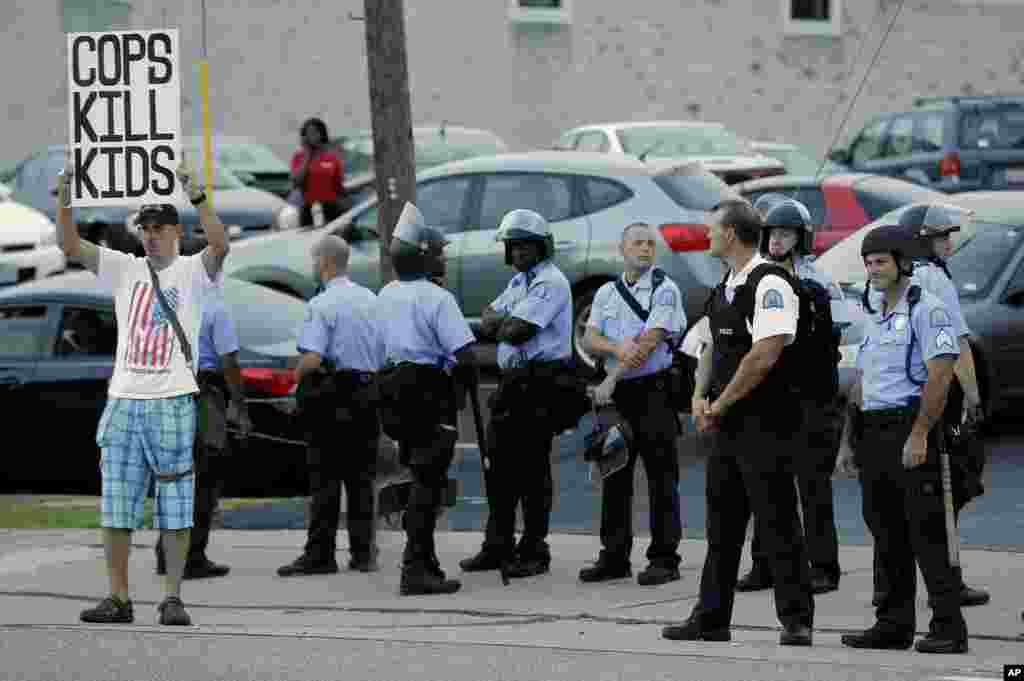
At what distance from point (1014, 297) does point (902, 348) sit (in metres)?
6.04

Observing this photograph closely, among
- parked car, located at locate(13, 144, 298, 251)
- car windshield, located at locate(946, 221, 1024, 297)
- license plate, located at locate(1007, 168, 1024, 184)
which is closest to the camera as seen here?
car windshield, located at locate(946, 221, 1024, 297)

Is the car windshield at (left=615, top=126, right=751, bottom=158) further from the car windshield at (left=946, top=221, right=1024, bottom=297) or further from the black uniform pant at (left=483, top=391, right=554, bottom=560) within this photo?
the black uniform pant at (left=483, top=391, right=554, bottom=560)

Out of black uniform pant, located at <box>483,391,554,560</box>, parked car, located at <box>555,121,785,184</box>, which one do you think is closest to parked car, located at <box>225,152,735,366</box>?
black uniform pant, located at <box>483,391,554,560</box>

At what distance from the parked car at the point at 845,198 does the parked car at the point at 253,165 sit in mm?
11765

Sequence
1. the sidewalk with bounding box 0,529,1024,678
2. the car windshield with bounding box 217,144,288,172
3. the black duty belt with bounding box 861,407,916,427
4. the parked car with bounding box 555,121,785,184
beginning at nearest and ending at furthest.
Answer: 1. the black duty belt with bounding box 861,407,916,427
2. the sidewalk with bounding box 0,529,1024,678
3. the parked car with bounding box 555,121,785,184
4. the car windshield with bounding box 217,144,288,172

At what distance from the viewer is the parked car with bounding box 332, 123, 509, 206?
27.5m

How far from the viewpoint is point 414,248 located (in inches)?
452

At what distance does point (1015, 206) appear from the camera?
15789mm

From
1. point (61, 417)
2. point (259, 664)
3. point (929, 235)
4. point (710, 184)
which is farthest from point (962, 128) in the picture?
point (259, 664)

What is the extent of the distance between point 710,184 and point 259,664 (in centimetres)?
977

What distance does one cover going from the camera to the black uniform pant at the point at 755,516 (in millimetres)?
9211

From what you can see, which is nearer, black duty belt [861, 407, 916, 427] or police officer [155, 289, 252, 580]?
black duty belt [861, 407, 916, 427]

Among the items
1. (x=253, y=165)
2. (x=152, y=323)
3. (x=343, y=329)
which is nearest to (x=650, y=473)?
(x=343, y=329)

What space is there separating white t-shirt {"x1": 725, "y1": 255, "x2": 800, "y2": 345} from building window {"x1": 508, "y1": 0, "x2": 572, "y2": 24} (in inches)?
1114
